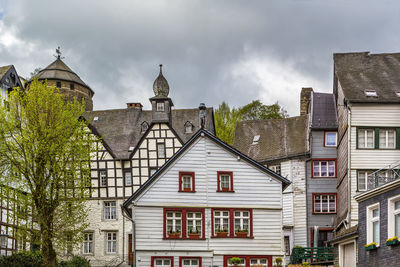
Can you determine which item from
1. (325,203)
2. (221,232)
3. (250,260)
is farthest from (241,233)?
(325,203)

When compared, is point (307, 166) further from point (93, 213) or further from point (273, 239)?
point (93, 213)

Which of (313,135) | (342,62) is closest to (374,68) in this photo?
(342,62)

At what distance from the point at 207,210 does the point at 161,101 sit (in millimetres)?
17191

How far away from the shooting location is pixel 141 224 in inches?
1388

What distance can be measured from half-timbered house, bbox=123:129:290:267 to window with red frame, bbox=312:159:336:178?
29.9ft

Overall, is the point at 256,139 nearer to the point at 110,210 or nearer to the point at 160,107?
the point at 160,107

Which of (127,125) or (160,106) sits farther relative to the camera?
(127,125)

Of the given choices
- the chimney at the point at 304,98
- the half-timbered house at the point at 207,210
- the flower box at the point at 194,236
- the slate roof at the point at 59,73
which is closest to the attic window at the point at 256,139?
the chimney at the point at 304,98

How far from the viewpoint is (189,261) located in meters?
35.5

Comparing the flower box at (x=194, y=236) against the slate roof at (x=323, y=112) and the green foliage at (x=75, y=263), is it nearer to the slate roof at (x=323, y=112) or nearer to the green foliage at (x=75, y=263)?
the green foliage at (x=75, y=263)

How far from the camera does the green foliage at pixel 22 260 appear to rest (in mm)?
38688

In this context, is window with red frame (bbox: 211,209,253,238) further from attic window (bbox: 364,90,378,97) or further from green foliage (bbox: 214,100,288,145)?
green foliage (bbox: 214,100,288,145)

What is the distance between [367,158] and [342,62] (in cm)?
723

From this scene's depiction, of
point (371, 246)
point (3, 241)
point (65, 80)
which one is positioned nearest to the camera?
point (371, 246)
